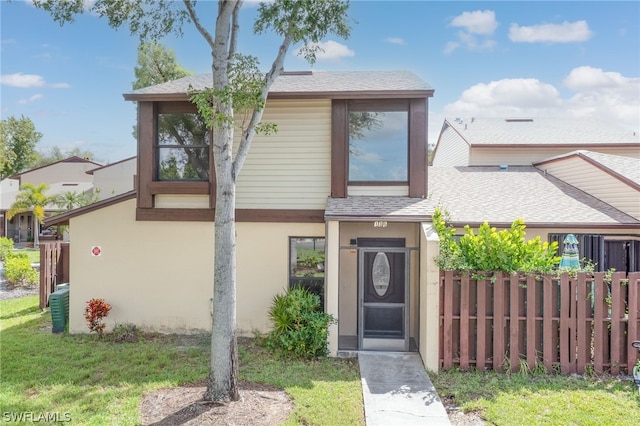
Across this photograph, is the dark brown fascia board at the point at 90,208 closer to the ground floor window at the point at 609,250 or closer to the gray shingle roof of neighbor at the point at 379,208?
the gray shingle roof of neighbor at the point at 379,208

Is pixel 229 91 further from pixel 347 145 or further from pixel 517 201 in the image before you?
pixel 517 201

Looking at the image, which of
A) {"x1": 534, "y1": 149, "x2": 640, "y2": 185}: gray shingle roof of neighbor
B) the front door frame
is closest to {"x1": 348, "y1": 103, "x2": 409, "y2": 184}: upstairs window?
the front door frame

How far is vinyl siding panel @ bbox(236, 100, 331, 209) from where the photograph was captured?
8812 mm

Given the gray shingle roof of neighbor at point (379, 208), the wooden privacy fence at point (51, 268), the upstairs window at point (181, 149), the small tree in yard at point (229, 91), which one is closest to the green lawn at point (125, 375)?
the small tree in yard at point (229, 91)

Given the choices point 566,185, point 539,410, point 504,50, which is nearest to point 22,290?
point 539,410

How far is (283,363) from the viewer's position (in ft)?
23.0

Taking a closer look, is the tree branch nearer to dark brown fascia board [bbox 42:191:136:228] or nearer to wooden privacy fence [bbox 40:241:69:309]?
dark brown fascia board [bbox 42:191:136:228]

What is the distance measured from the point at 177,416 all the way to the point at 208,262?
4.32m

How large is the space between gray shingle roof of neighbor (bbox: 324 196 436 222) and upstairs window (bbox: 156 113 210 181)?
3.29 meters

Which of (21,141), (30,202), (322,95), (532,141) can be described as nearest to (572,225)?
(322,95)

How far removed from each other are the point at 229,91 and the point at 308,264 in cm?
462

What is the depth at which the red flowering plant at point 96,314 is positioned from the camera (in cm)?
855

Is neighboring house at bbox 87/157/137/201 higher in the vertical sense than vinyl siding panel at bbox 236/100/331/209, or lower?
higher

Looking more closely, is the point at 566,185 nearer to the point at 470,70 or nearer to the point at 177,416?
the point at 470,70
